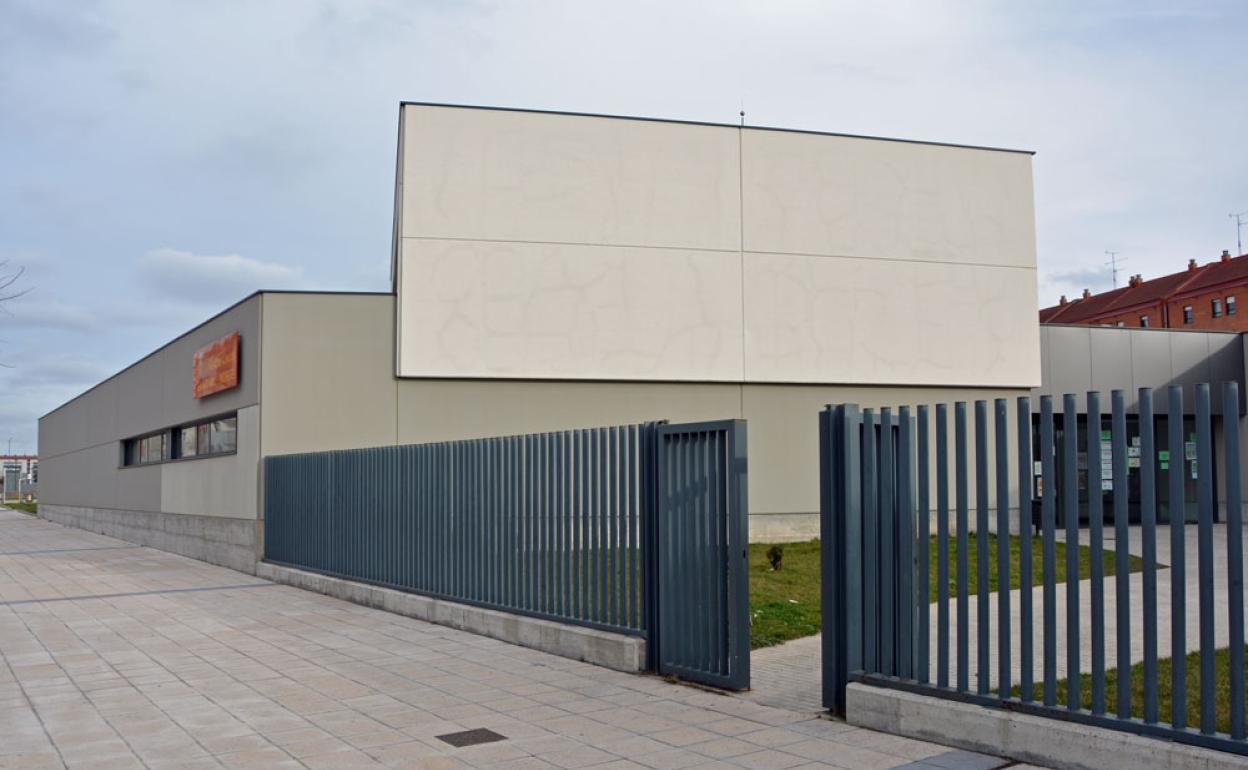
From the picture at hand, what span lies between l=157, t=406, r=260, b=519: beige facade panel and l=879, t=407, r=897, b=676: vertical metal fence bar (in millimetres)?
15546

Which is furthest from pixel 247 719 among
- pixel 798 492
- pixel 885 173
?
pixel 885 173

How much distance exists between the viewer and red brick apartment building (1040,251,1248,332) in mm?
68000

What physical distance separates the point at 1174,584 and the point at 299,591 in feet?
46.0

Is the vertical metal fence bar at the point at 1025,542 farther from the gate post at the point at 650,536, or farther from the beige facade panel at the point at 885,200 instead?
the beige facade panel at the point at 885,200

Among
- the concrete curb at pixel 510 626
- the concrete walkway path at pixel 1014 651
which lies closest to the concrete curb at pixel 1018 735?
the concrete walkway path at pixel 1014 651

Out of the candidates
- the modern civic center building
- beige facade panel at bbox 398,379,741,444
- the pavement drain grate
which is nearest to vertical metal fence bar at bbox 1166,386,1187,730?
the pavement drain grate

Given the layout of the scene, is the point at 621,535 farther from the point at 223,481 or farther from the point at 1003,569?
the point at 223,481

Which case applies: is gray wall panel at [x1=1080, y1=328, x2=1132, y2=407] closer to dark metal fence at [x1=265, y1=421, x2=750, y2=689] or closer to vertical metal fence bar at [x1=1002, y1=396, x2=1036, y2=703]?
dark metal fence at [x1=265, y1=421, x2=750, y2=689]

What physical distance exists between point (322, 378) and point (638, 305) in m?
6.43

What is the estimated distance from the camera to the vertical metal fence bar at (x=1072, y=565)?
576 centimetres

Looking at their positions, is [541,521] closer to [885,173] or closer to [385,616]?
[385,616]

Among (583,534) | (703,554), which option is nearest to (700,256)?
(583,534)

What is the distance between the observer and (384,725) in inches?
290

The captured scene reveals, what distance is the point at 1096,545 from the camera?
5.71 m
